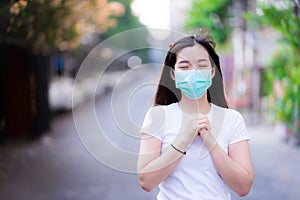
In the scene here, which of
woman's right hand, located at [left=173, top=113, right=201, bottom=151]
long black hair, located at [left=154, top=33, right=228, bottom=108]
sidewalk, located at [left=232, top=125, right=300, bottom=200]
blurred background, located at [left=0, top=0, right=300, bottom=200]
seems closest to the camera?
woman's right hand, located at [left=173, top=113, right=201, bottom=151]

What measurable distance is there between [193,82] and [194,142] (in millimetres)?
230

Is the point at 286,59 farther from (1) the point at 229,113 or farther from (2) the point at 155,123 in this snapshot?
(2) the point at 155,123

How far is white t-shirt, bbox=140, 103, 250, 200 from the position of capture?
199 cm

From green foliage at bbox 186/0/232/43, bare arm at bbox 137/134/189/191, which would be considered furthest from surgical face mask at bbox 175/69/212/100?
green foliage at bbox 186/0/232/43

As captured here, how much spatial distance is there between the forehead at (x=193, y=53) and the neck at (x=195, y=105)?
152 millimetres

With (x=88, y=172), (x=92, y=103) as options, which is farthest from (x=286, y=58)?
(x=88, y=172)

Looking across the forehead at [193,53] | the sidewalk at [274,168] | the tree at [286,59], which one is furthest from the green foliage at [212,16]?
the forehead at [193,53]

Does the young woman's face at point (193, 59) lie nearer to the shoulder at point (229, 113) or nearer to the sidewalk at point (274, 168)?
the shoulder at point (229, 113)

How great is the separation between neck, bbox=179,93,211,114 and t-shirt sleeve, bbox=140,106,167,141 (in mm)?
86

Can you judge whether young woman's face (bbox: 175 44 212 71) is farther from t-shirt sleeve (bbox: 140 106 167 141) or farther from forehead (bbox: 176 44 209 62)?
t-shirt sleeve (bbox: 140 106 167 141)

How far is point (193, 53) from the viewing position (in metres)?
2.10

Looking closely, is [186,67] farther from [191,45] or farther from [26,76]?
[26,76]

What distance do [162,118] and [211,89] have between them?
0.33m

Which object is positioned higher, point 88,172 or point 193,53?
point 193,53
